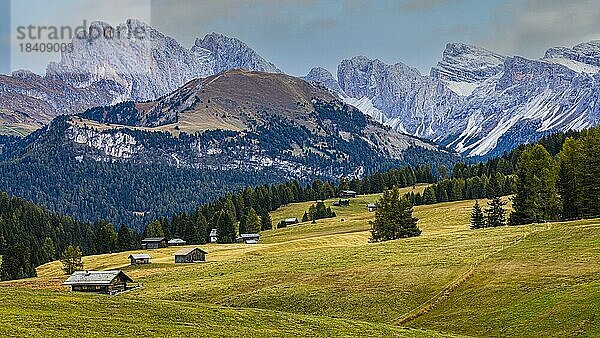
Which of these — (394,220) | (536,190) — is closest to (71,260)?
(394,220)

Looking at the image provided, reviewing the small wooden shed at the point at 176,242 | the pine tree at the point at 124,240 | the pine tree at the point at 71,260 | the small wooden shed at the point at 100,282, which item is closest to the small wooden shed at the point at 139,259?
the pine tree at the point at 71,260

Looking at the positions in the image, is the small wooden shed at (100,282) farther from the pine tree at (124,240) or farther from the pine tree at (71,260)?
the pine tree at (124,240)

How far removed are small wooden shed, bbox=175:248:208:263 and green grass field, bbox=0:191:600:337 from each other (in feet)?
89.4

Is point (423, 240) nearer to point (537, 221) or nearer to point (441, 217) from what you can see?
point (537, 221)

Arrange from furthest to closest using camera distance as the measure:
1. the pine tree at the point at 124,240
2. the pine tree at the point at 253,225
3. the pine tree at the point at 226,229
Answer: the pine tree at the point at 253,225, the pine tree at the point at 124,240, the pine tree at the point at 226,229

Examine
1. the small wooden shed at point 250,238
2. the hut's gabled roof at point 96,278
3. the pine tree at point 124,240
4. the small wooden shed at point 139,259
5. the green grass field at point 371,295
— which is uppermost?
the pine tree at point 124,240

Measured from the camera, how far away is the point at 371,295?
70.1 metres

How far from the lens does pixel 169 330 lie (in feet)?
158

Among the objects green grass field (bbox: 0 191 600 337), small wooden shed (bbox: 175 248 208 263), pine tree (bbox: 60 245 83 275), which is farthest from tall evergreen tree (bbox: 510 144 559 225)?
pine tree (bbox: 60 245 83 275)

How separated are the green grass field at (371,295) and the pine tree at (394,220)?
18.0 metres

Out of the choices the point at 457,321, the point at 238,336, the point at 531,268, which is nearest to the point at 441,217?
the point at 531,268

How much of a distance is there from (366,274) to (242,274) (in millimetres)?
19090

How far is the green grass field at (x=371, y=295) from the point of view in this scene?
51594 millimetres

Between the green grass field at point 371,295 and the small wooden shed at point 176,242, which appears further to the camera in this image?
the small wooden shed at point 176,242
